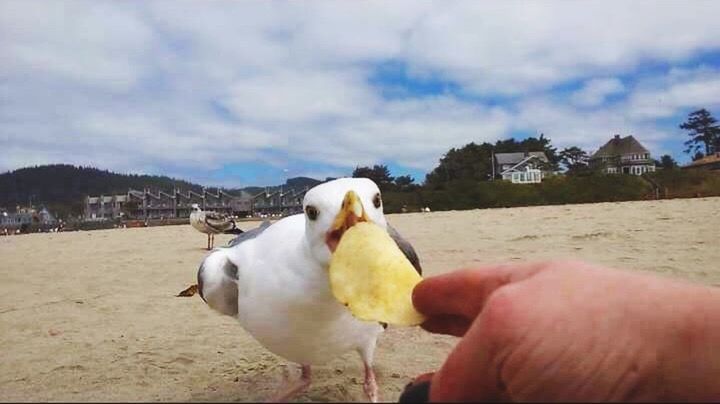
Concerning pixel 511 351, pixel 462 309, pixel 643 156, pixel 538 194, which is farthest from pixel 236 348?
pixel 643 156

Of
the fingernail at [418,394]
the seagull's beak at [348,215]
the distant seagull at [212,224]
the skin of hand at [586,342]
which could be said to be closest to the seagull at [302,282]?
the seagull's beak at [348,215]

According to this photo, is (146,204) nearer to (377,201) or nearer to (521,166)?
(521,166)

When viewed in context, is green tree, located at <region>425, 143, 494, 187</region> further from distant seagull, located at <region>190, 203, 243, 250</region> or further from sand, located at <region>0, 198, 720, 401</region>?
sand, located at <region>0, 198, 720, 401</region>

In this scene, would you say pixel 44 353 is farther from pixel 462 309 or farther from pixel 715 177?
pixel 715 177

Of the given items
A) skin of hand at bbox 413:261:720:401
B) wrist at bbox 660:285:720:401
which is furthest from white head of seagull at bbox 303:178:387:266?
wrist at bbox 660:285:720:401

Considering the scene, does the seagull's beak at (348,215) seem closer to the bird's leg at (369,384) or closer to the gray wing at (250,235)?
the bird's leg at (369,384)

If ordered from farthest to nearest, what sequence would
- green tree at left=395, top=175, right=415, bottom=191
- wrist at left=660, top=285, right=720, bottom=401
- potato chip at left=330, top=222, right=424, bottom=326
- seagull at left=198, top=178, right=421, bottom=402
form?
green tree at left=395, top=175, right=415, bottom=191, seagull at left=198, top=178, right=421, bottom=402, potato chip at left=330, top=222, right=424, bottom=326, wrist at left=660, top=285, right=720, bottom=401
